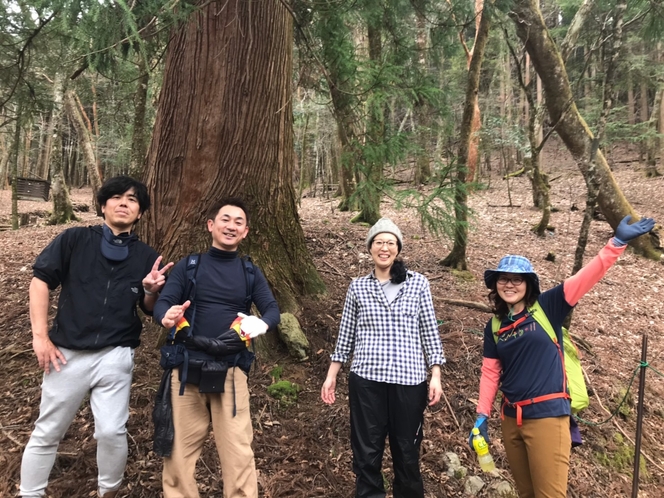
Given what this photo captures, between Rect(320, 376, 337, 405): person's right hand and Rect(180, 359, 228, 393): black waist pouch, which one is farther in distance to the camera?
Rect(320, 376, 337, 405): person's right hand

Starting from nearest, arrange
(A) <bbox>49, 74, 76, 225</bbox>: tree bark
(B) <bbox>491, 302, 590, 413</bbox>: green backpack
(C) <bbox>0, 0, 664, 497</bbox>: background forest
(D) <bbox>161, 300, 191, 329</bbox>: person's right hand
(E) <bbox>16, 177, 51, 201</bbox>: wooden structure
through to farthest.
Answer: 1. (D) <bbox>161, 300, 191, 329</bbox>: person's right hand
2. (B) <bbox>491, 302, 590, 413</bbox>: green backpack
3. (C) <bbox>0, 0, 664, 497</bbox>: background forest
4. (A) <bbox>49, 74, 76, 225</bbox>: tree bark
5. (E) <bbox>16, 177, 51, 201</bbox>: wooden structure

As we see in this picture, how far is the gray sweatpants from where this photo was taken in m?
2.43

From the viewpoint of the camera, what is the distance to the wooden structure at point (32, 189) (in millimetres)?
19078

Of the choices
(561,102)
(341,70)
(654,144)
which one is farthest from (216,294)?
(654,144)

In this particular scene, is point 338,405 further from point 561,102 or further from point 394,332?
point 561,102

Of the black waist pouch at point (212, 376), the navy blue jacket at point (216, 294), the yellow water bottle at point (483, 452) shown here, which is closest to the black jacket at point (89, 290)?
the navy blue jacket at point (216, 294)

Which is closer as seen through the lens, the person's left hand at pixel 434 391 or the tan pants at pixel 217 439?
the tan pants at pixel 217 439

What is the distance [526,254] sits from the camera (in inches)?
370

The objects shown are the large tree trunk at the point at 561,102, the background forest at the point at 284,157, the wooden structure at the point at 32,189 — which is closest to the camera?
the background forest at the point at 284,157

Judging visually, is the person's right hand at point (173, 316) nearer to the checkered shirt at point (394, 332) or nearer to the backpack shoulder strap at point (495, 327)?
the checkered shirt at point (394, 332)

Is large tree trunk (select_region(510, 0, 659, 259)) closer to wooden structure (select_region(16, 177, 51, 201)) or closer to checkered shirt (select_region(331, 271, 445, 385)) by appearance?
checkered shirt (select_region(331, 271, 445, 385))

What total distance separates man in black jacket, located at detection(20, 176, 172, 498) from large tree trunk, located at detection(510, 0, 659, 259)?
8.00 m

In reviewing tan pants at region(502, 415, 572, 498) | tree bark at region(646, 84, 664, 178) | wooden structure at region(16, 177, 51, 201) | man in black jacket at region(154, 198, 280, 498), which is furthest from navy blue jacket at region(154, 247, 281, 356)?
wooden structure at region(16, 177, 51, 201)

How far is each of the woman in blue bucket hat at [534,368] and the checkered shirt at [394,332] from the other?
1.38 ft
